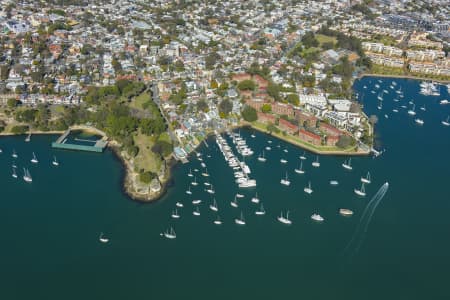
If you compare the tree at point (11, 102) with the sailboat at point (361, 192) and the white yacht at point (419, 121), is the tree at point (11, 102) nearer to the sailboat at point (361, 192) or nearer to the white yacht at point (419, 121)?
the sailboat at point (361, 192)

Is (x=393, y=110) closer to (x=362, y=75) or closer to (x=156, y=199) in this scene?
(x=362, y=75)

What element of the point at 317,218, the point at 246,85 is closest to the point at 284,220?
the point at 317,218

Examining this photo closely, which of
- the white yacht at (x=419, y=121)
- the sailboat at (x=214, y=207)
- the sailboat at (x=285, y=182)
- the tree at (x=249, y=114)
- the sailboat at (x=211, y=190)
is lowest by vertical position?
the sailboat at (x=214, y=207)

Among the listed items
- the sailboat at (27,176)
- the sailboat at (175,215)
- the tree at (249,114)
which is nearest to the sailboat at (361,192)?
the tree at (249,114)

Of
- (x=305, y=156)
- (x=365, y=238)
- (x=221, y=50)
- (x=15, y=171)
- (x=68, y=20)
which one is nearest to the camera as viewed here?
(x=365, y=238)

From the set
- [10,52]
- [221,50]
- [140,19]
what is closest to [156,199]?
[221,50]
